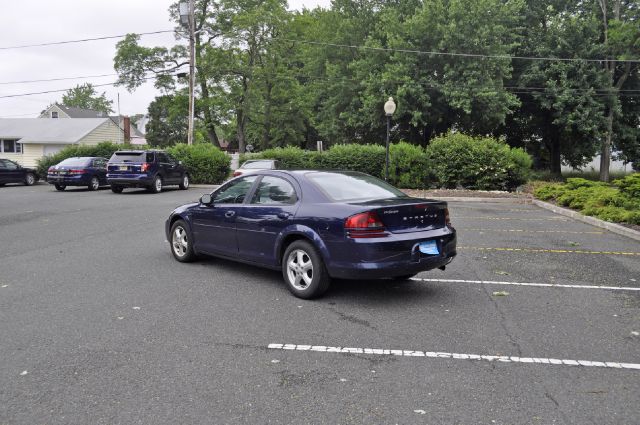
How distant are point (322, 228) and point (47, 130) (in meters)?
46.7

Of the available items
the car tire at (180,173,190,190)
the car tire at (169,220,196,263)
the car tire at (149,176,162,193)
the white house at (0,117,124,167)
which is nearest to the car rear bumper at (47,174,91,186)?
the car tire at (149,176,162,193)

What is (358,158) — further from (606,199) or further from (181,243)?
(181,243)

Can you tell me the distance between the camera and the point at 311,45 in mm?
43000

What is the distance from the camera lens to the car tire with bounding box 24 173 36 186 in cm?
2744

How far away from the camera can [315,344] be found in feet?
14.3

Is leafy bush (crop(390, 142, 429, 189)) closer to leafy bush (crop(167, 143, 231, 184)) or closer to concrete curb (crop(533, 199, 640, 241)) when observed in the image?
concrete curb (crop(533, 199, 640, 241))

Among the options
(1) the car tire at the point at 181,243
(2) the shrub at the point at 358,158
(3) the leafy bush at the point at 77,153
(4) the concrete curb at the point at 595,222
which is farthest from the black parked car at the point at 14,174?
(4) the concrete curb at the point at 595,222

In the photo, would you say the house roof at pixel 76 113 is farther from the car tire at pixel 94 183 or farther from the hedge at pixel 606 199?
the hedge at pixel 606 199

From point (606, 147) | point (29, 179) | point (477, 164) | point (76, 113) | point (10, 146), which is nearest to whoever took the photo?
point (477, 164)

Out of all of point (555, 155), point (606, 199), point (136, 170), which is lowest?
point (606, 199)

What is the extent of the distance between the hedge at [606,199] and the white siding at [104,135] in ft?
127

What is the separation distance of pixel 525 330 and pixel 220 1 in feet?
154

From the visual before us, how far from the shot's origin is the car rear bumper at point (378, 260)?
17.3 ft

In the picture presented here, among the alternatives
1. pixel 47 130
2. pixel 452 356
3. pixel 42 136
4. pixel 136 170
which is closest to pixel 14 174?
pixel 136 170
